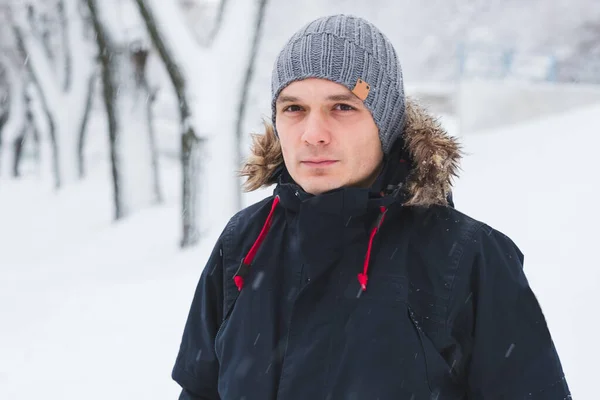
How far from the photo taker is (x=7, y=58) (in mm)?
23172

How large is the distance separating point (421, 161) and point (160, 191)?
418 inches

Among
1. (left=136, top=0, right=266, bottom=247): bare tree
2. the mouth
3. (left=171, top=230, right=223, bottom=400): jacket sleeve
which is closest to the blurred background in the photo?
(left=136, top=0, right=266, bottom=247): bare tree

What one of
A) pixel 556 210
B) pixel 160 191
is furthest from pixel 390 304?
pixel 160 191

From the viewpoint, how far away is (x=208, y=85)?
7.34m

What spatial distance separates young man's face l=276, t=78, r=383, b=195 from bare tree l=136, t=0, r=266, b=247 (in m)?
5.72

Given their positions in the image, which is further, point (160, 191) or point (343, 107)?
point (160, 191)

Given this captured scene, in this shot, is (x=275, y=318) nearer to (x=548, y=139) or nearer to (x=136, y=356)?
(x=136, y=356)

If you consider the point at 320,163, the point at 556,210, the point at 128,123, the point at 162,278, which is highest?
the point at 128,123

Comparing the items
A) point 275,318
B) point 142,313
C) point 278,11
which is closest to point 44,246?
point 142,313

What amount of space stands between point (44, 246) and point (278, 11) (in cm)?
2578

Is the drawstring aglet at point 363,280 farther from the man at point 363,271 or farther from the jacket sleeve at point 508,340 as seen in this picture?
the jacket sleeve at point 508,340

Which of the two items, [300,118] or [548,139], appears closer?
[300,118]

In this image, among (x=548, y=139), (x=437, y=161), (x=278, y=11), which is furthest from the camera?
(x=278, y=11)

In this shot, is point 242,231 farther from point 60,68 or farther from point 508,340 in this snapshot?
point 60,68
